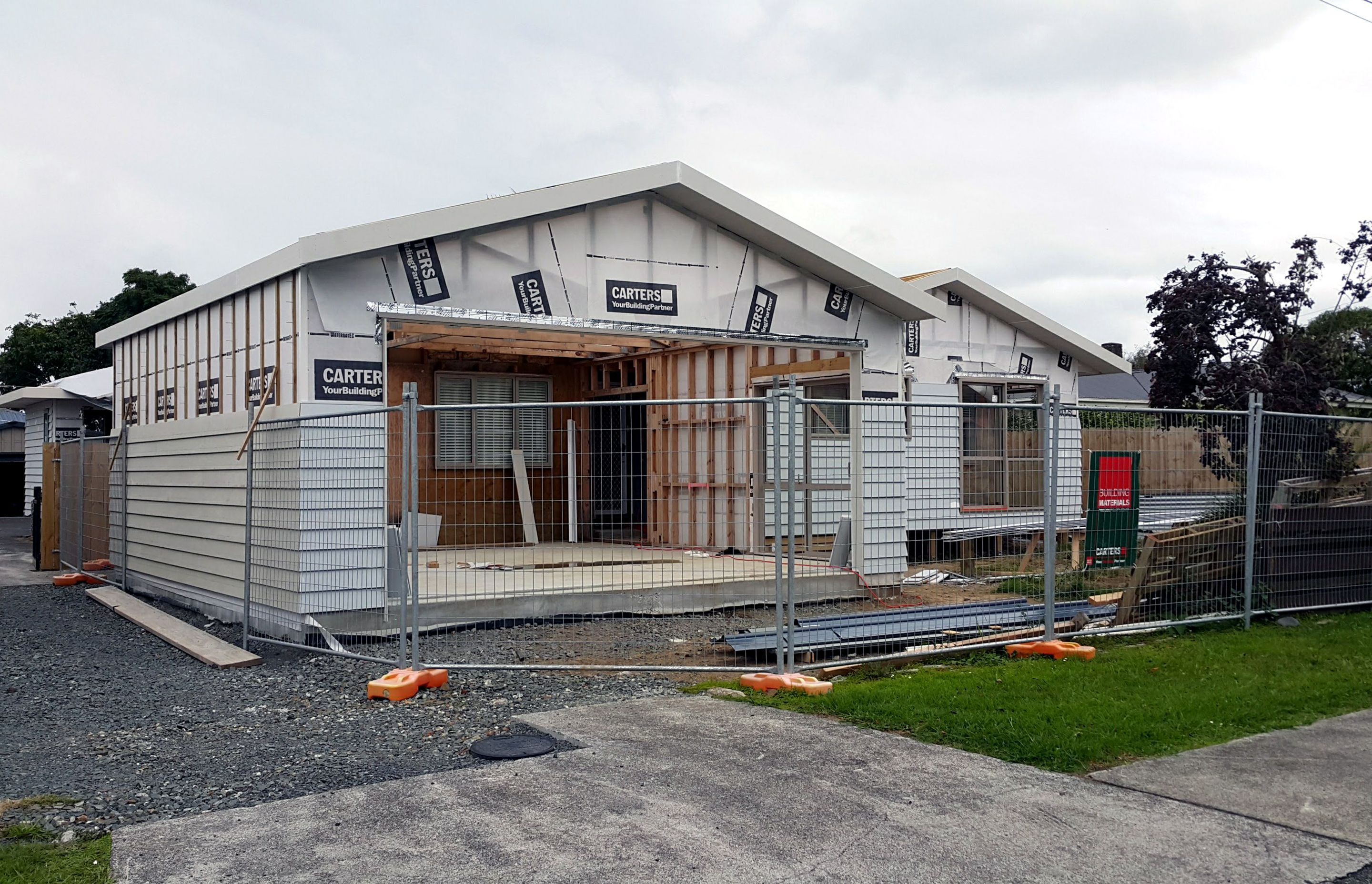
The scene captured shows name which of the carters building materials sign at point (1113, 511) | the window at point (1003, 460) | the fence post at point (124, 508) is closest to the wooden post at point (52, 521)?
the fence post at point (124, 508)

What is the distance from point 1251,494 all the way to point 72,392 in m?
20.6

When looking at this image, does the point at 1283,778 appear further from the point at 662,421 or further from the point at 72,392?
the point at 72,392

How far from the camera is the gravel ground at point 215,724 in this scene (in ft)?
18.9

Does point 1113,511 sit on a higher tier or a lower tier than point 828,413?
lower

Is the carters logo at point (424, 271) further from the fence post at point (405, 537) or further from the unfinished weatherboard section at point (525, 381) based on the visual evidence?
the fence post at point (405, 537)

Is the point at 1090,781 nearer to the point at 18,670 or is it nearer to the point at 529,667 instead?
the point at 529,667

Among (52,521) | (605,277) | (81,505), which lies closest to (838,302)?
(605,277)

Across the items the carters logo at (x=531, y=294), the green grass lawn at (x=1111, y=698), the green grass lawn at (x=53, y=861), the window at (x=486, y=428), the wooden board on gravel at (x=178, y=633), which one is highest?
the carters logo at (x=531, y=294)

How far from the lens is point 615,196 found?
11.3m

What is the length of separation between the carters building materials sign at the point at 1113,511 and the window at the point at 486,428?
25.8 feet

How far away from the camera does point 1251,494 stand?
9945 millimetres

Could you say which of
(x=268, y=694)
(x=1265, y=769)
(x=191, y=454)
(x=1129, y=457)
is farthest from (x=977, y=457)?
(x=191, y=454)

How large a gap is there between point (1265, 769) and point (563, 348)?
1067 centimetres

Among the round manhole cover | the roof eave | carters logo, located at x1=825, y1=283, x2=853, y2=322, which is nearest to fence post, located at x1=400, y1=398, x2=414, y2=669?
the round manhole cover
